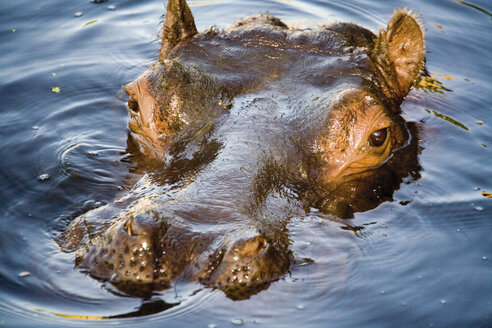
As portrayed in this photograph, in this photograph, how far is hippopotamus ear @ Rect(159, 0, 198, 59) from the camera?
26.2ft

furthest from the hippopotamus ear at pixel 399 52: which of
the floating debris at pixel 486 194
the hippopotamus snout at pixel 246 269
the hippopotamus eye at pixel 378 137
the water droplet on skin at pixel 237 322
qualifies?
the water droplet on skin at pixel 237 322

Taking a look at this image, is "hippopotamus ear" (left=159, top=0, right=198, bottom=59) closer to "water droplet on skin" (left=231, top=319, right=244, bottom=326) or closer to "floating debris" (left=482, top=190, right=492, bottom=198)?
"floating debris" (left=482, top=190, right=492, bottom=198)

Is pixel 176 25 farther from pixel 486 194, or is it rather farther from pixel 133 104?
pixel 486 194

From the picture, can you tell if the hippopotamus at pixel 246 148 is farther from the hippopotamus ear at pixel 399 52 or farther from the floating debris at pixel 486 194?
the floating debris at pixel 486 194

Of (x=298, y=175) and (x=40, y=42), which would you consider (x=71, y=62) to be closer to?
(x=40, y=42)

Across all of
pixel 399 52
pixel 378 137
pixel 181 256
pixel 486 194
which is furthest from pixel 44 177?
pixel 486 194

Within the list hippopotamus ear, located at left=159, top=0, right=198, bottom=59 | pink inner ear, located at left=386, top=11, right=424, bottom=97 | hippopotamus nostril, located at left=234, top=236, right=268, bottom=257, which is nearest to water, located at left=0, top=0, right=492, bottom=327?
hippopotamus nostril, located at left=234, top=236, right=268, bottom=257

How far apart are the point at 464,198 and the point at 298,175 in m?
2.14

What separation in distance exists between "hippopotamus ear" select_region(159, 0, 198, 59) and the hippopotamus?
0.04 ft

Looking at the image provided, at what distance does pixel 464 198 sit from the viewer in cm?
701

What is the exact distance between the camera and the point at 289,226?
5414mm

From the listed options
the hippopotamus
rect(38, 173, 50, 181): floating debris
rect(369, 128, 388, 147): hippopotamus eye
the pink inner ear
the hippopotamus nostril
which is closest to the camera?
the hippopotamus nostril

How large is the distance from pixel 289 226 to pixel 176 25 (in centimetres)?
360

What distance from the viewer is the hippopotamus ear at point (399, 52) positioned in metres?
7.46
